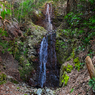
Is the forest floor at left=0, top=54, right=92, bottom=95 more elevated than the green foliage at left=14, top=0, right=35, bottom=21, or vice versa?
the green foliage at left=14, top=0, right=35, bottom=21

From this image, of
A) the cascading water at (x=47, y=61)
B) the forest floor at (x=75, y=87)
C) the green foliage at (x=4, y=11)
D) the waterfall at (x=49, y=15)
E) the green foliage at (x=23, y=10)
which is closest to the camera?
the forest floor at (x=75, y=87)

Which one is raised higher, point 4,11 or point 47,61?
point 4,11

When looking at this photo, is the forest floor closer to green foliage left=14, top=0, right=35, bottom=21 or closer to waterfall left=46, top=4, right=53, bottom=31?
green foliage left=14, top=0, right=35, bottom=21

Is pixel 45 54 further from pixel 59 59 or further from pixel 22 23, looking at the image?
pixel 22 23

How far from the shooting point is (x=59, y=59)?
906cm

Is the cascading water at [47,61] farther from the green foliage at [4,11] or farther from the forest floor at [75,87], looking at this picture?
the green foliage at [4,11]

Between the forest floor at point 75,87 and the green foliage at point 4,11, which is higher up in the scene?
the green foliage at point 4,11

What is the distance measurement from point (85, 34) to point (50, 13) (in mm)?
13990

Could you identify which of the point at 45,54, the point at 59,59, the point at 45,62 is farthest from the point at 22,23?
the point at 59,59

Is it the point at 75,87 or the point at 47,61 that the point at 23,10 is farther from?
the point at 75,87

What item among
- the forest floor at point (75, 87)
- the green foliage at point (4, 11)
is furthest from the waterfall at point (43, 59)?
the green foliage at point (4, 11)

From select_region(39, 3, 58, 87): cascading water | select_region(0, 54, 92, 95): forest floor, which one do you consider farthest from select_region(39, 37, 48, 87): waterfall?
select_region(0, 54, 92, 95): forest floor

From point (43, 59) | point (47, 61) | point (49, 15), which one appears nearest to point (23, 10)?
point (49, 15)

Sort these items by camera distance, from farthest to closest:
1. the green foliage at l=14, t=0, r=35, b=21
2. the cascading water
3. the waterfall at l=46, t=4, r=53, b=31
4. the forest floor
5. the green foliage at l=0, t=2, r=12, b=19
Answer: the waterfall at l=46, t=4, r=53, b=31
the green foliage at l=14, t=0, r=35, b=21
the cascading water
the green foliage at l=0, t=2, r=12, b=19
the forest floor
